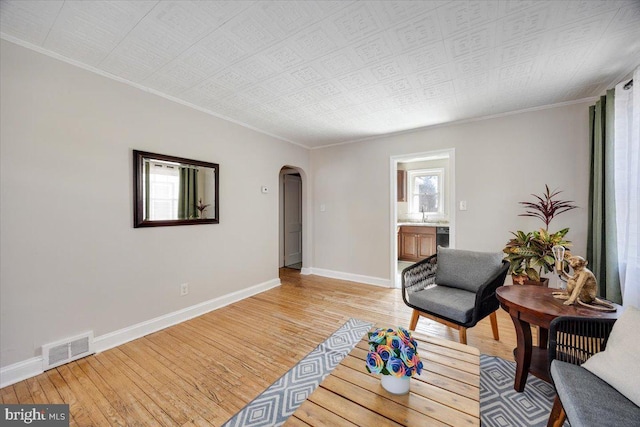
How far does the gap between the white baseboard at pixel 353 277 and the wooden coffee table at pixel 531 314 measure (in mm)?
2203

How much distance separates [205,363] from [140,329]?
0.95 metres

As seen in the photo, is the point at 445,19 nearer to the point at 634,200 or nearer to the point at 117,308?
the point at 634,200

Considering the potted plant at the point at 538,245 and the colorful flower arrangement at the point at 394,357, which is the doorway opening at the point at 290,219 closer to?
the potted plant at the point at 538,245

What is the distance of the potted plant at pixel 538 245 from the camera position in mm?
2553

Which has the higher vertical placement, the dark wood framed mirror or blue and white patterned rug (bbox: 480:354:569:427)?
the dark wood framed mirror

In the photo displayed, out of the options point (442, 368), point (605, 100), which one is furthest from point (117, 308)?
point (605, 100)

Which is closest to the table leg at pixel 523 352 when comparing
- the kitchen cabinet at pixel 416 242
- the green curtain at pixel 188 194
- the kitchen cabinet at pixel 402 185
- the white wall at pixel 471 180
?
the white wall at pixel 471 180

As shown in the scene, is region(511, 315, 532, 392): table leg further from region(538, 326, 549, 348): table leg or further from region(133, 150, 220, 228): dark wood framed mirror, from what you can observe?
region(133, 150, 220, 228): dark wood framed mirror

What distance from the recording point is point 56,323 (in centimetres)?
203

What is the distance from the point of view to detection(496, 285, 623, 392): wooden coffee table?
1.52 metres

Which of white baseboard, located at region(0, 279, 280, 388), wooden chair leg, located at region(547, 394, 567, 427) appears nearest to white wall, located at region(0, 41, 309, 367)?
white baseboard, located at region(0, 279, 280, 388)

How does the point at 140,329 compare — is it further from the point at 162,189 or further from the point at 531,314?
the point at 531,314

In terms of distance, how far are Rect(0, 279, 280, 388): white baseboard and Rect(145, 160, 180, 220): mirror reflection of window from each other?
42.6 inches

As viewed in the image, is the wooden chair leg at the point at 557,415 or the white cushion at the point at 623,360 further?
the wooden chair leg at the point at 557,415
